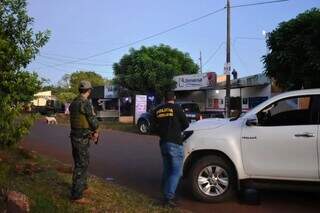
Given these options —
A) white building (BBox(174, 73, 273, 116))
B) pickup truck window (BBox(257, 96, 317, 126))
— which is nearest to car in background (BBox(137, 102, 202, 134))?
white building (BBox(174, 73, 273, 116))

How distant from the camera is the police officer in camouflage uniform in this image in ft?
27.0

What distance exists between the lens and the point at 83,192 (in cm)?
885

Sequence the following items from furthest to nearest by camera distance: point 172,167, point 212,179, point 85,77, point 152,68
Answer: point 85,77, point 152,68, point 212,179, point 172,167

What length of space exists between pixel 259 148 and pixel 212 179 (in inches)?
37.8

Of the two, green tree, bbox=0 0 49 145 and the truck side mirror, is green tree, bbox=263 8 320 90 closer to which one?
the truck side mirror

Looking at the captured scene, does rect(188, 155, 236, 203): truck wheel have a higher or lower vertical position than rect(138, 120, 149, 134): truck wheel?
lower

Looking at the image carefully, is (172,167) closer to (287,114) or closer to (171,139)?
(171,139)

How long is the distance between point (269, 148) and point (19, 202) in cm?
381

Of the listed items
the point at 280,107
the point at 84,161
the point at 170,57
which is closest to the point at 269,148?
the point at 280,107

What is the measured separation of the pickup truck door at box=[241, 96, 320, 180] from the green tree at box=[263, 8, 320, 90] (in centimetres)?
1129

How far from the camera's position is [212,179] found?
9.22m

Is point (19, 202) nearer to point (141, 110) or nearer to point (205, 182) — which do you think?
point (205, 182)

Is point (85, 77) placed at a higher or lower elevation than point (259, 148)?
higher

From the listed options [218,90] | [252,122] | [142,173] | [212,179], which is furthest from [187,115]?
[252,122]
